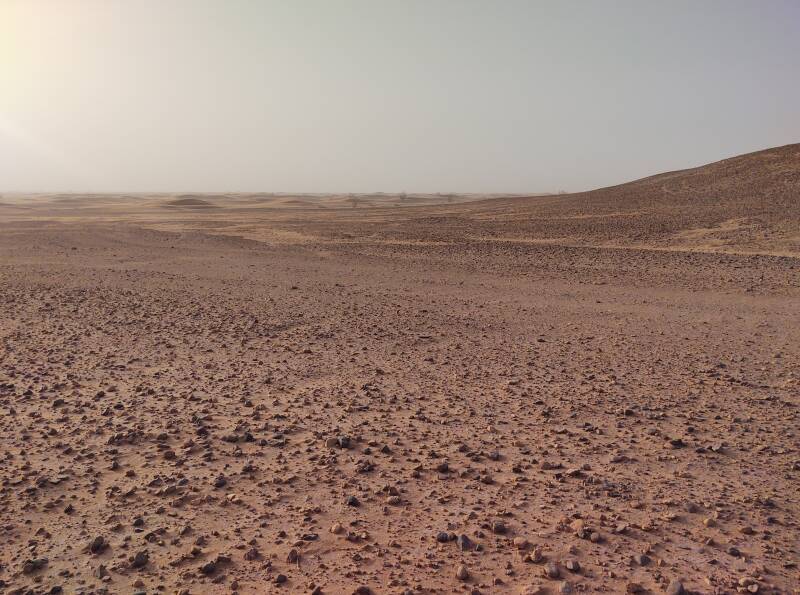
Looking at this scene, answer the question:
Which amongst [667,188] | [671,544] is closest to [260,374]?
[671,544]

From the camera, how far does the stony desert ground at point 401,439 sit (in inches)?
137

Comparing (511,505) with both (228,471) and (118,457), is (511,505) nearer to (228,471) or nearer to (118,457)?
(228,471)

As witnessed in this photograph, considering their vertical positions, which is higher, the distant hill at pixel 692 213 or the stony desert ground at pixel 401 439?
the distant hill at pixel 692 213

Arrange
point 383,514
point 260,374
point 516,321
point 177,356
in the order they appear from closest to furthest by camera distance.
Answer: point 383,514 → point 260,374 → point 177,356 → point 516,321

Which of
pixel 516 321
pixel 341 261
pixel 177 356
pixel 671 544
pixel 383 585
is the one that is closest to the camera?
pixel 383 585

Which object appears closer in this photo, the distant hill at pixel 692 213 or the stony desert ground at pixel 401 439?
the stony desert ground at pixel 401 439

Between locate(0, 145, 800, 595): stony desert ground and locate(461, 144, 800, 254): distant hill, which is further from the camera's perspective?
locate(461, 144, 800, 254): distant hill

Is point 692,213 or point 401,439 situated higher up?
point 692,213

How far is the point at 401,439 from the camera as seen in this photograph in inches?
206

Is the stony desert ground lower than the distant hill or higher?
lower

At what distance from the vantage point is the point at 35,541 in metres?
3.70

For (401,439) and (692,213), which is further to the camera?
(692,213)

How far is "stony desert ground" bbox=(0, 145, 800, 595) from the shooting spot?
349 cm

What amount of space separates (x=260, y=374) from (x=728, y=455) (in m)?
4.79
